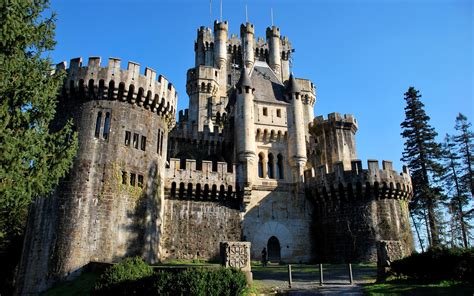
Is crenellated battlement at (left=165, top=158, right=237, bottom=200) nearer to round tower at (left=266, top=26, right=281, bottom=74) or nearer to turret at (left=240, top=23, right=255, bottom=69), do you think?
turret at (left=240, top=23, right=255, bottom=69)

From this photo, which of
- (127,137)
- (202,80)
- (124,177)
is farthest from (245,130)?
(202,80)

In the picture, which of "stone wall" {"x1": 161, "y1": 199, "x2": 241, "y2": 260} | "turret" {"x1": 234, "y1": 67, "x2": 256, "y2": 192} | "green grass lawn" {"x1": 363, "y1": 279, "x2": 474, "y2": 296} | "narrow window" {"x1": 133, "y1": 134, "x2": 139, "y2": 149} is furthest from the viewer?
"turret" {"x1": 234, "y1": 67, "x2": 256, "y2": 192}

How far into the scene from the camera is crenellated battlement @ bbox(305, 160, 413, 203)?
32469 mm

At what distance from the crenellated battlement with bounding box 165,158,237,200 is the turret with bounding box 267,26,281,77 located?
98.3ft

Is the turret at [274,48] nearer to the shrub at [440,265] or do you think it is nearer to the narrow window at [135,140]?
the narrow window at [135,140]

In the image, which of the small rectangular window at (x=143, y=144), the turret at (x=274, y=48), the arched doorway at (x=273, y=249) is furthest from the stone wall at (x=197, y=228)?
the turret at (x=274, y=48)

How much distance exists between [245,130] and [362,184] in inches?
429

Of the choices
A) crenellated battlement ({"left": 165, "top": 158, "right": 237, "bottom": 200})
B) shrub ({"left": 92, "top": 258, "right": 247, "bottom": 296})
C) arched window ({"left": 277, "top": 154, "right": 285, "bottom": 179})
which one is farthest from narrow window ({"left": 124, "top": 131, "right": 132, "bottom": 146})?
arched window ({"left": 277, "top": 154, "right": 285, "bottom": 179})

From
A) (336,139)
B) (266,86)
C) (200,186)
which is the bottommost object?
(200,186)

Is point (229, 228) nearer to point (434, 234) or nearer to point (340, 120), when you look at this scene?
point (340, 120)

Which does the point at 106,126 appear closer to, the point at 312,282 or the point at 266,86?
the point at 312,282

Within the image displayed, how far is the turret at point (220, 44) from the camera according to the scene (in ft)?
187

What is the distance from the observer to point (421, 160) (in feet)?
137

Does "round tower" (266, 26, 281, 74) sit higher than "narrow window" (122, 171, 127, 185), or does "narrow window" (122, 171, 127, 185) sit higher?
"round tower" (266, 26, 281, 74)
